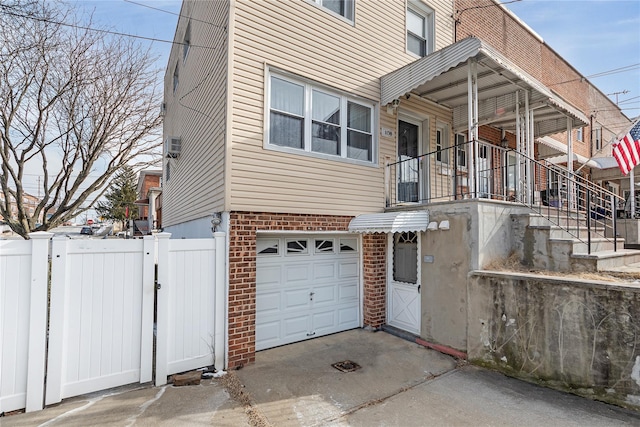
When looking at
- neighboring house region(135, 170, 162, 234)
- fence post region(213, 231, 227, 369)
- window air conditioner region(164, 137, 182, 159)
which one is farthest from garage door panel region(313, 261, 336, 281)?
neighboring house region(135, 170, 162, 234)

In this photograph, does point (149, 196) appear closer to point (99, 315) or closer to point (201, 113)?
point (201, 113)

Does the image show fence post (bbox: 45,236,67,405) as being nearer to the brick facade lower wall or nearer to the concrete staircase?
the brick facade lower wall

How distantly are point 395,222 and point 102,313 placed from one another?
182 inches

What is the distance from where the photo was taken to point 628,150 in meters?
7.39

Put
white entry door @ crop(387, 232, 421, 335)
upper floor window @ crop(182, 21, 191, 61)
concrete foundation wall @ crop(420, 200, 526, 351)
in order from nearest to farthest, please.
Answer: concrete foundation wall @ crop(420, 200, 526, 351) < white entry door @ crop(387, 232, 421, 335) < upper floor window @ crop(182, 21, 191, 61)

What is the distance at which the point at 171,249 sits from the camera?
450cm

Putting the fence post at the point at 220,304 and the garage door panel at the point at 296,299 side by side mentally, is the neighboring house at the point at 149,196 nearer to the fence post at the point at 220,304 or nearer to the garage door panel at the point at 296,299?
the garage door panel at the point at 296,299

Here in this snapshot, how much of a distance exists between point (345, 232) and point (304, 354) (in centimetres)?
240

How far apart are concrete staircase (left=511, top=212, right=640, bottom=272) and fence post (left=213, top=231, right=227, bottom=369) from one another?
5.25 m

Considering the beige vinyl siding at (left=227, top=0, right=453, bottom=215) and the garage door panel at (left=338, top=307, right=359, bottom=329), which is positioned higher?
the beige vinyl siding at (left=227, top=0, right=453, bottom=215)

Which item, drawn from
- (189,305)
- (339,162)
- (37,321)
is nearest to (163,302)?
(189,305)

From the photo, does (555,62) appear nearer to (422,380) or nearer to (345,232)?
(345,232)

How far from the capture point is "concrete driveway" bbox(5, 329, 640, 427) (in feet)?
11.5

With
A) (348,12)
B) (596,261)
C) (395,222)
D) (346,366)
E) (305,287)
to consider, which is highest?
(348,12)
